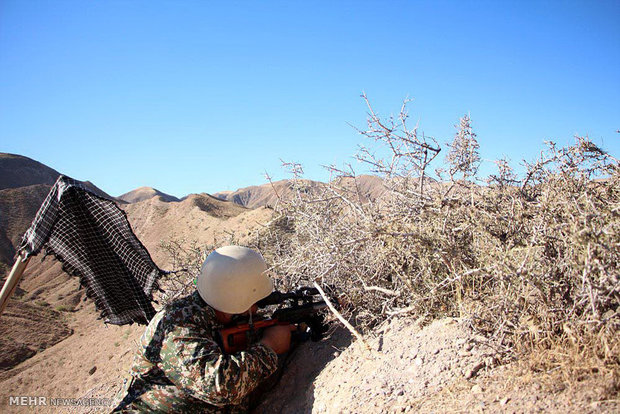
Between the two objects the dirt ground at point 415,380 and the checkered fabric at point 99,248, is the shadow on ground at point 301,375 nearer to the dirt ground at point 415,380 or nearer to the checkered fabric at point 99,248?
the dirt ground at point 415,380

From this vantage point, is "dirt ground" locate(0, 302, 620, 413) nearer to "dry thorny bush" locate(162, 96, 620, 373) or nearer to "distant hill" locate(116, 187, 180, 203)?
"dry thorny bush" locate(162, 96, 620, 373)

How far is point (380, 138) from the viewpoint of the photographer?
2.79 meters

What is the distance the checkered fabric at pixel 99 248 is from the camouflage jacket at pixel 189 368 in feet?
2.98

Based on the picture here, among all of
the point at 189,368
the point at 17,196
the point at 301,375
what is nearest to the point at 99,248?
the point at 189,368

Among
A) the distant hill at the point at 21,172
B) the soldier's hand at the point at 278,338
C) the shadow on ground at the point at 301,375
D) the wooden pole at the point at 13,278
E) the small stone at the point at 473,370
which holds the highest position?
the distant hill at the point at 21,172

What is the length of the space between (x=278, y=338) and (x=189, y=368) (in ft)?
2.66

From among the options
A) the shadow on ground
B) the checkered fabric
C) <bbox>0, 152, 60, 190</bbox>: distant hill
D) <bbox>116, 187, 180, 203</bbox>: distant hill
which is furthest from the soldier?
<bbox>116, 187, 180, 203</bbox>: distant hill

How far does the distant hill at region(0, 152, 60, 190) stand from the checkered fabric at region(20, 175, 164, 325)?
4585cm

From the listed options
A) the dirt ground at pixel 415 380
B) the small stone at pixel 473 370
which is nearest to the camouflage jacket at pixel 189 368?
the dirt ground at pixel 415 380

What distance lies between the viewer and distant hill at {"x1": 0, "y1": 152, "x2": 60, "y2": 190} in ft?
136

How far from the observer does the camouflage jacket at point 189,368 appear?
8.36 feet

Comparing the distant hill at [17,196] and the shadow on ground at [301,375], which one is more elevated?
the distant hill at [17,196]

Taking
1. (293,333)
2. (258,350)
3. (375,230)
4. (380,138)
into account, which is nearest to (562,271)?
(375,230)

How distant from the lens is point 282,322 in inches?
129
